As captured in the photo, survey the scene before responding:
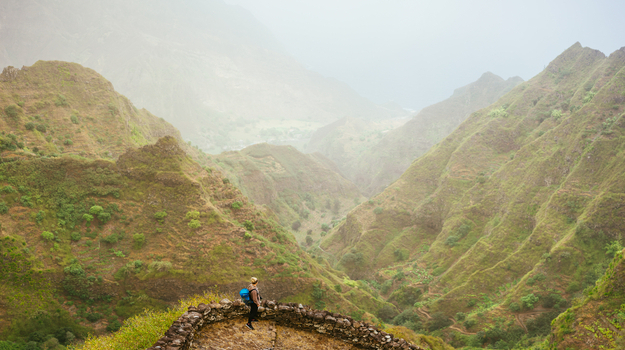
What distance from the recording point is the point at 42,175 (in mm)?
33062

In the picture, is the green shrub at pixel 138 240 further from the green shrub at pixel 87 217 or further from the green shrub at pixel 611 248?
the green shrub at pixel 611 248

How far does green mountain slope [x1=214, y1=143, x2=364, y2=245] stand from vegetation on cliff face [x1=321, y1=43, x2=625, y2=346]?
21.0 metres

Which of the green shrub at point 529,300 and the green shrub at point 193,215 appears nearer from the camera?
the green shrub at point 193,215

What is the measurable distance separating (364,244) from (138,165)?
153 feet

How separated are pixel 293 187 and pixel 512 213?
2835 inches

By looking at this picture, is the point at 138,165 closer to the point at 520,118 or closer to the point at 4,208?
the point at 4,208

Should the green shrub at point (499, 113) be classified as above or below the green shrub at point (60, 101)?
below

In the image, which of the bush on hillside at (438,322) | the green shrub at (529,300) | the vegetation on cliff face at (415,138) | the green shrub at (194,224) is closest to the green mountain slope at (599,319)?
the green shrub at (529,300)

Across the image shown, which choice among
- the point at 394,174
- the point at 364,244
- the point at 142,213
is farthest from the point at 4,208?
the point at 394,174

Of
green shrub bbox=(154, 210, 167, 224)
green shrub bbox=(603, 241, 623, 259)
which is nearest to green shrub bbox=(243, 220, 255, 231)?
green shrub bbox=(154, 210, 167, 224)

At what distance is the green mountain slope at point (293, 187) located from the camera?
91438mm

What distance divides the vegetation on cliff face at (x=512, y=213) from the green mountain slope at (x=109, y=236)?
51.8 feet

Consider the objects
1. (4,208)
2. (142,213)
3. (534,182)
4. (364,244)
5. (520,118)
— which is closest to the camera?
(4,208)

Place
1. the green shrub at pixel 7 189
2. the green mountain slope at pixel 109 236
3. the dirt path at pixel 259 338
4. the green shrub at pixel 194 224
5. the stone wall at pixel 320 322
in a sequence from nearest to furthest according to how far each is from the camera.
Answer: the dirt path at pixel 259 338, the stone wall at pixel 320 322, the green mountain slope at pixel 109 236, the green shrub at pixel 7 189, the green shrub at pixel 194 224
